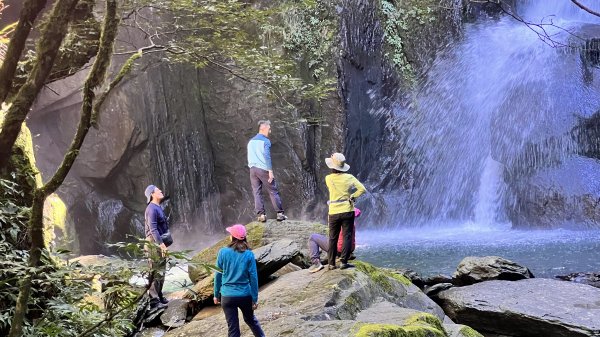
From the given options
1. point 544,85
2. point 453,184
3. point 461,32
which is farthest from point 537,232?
point 461,32

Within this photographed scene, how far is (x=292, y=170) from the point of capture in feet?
51.5

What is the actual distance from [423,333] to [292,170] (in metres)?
12.0

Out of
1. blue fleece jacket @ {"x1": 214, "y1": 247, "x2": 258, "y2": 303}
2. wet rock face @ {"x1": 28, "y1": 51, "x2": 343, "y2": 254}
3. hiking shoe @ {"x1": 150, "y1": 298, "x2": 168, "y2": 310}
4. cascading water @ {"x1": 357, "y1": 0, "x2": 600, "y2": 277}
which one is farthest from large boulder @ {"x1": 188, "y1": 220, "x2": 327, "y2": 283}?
wet rock face @ {"x1": 28, "y1": 51, "x2": 343, "y2": 254}

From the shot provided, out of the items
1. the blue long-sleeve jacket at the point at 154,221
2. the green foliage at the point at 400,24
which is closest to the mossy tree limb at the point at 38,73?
the blue long-sleeve jacket at the point at 154,221

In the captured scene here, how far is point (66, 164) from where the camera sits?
109 inches

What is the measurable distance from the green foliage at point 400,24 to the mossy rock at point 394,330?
567 inches

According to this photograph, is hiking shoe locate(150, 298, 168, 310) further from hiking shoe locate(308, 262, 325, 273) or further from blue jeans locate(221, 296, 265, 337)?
blue jeans locate(221, 296, 265, 337)

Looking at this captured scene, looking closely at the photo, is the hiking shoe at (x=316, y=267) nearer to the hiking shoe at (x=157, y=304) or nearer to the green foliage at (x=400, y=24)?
the hiking shoe at (x=157, y=304)

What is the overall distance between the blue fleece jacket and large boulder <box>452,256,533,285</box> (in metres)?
5.42

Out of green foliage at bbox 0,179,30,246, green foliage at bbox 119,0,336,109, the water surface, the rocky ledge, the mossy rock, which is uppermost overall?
green foliage at bbox 119,0,336,109

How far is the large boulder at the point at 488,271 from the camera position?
8.41 meters

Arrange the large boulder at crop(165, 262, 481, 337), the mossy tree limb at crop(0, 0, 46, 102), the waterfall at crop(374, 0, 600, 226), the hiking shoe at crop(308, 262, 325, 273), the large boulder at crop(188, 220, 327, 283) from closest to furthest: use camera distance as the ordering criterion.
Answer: the mossy tree limb at crop(0, 0, 46, 102)
the large boulder at crop(165, 262, 481, 337)
the hiking shoe at crop(308, 262, 325, 273)
the large boulder at crop(188, 220, 327, 283)
the waterfall at crop(374, 0, 600, 226)

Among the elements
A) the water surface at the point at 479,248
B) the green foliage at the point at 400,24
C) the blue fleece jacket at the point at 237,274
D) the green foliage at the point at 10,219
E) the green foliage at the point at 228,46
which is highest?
the green foliage at the point at 400,24

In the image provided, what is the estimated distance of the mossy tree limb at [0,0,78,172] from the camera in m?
2.52
